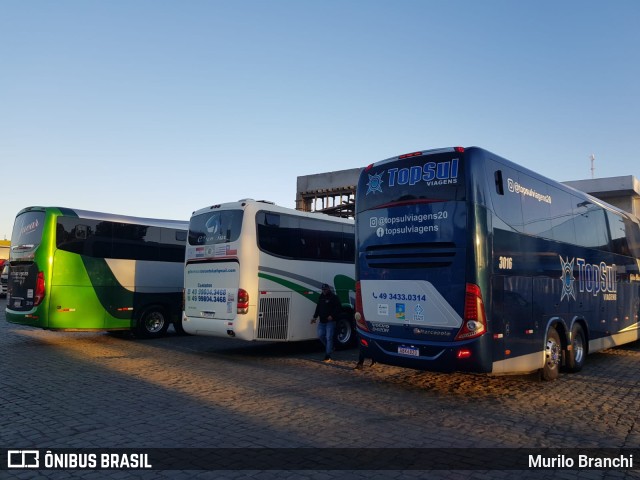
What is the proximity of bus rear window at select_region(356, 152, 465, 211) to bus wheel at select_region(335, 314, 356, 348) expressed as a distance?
537 cm

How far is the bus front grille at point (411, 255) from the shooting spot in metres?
7.65

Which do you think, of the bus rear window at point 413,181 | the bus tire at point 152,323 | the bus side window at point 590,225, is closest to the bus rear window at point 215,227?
the bus rear window at point 413,181

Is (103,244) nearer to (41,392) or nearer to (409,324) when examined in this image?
(41,392)

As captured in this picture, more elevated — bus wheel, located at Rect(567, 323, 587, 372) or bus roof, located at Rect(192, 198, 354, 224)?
bus roof, located at Rect(192, 198, 354, 224)

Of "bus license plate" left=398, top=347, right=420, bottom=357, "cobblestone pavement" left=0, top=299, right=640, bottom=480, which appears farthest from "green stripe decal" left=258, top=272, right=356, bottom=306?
"bus license plate" left=398, top=347, right=420, bottom=357

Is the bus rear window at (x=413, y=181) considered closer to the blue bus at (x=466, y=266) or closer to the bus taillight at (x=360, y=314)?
the blue bus at (x=466, y=266)

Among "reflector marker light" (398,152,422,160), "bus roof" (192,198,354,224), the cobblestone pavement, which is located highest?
"reflector marker light" (398,152,422,160)

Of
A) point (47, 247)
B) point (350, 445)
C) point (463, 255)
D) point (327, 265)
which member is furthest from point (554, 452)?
point (47, 247)

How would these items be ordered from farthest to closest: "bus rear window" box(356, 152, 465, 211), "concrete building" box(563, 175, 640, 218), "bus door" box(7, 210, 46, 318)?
"concrete building" box(563, 175, 640, 218) → "bus door" box(7, 210, 46, 318) → "bus rear window" box(356, 152, 465, 211)

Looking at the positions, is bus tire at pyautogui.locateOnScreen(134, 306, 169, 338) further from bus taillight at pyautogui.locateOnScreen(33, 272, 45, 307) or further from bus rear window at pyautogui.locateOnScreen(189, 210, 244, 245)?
bus rear window at pyautogui.locateOnScreen(189, 210, 244, 245)

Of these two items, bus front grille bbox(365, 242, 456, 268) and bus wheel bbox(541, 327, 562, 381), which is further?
bus wheel bbox(541, 327, 562, 381)

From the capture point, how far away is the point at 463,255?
7410 mm

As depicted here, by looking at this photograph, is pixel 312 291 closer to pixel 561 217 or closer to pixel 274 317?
pixel 274 317

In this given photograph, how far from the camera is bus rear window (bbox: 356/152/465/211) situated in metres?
7.64
